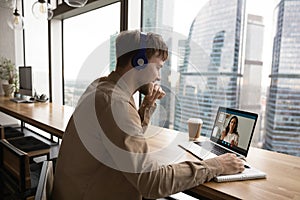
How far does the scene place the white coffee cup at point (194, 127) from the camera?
1517 mm

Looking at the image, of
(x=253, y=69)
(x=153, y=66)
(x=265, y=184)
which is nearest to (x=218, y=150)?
(x=265, y=184)

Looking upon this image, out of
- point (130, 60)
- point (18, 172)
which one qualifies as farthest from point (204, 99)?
point (18, 172)

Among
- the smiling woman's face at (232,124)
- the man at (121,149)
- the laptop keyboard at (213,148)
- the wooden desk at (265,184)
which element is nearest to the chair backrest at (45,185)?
the man at (121,149)

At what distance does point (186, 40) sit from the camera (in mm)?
1393

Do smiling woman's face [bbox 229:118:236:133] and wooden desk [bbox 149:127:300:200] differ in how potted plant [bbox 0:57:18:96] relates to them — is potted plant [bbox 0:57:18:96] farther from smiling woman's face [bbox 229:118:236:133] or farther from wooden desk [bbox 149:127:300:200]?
smiling woman's face [bbox 229:118:236:133]

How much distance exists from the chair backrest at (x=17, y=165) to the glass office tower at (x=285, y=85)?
151 centimetres

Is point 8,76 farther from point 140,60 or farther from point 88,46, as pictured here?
point 140,60

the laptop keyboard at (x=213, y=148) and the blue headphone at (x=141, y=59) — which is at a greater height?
the blue headphone at (x=141, y=59)

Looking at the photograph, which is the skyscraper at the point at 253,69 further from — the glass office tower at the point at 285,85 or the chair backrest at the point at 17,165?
the chair backrest at the point at 17,165

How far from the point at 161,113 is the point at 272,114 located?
29.7 inches

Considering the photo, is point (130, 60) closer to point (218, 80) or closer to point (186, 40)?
point (186, 40)

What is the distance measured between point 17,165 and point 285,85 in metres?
1.66

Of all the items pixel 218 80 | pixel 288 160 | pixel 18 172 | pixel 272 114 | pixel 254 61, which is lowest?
pixel 18 172

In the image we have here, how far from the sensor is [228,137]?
1.34m
